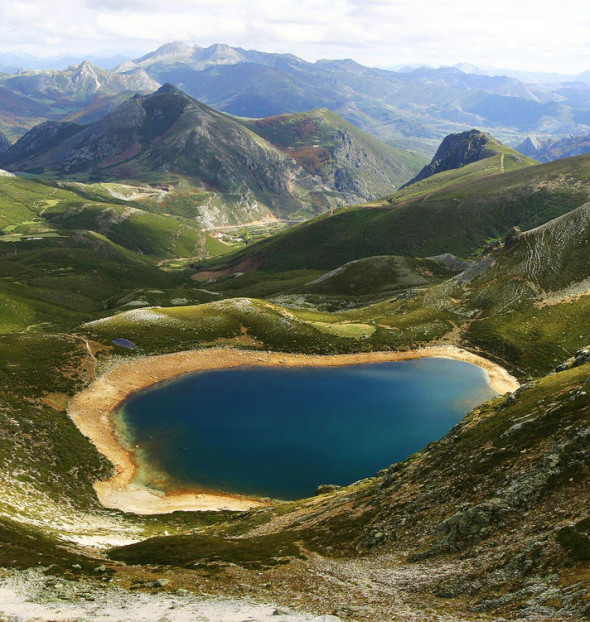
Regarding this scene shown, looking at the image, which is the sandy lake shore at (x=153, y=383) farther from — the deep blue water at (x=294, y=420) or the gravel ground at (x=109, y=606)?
the gravel ground at (x=109, y=606)

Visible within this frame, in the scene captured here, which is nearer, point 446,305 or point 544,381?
point 544,381

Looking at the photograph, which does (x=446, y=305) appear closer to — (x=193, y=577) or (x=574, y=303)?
(x=574, y=303)

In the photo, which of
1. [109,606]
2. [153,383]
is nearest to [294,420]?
[153,383]

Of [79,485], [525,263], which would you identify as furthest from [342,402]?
[525,263]

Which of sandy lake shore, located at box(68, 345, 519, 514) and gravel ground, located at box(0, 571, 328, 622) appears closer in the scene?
gravel ground, located at box(0, 571, 328, 622)

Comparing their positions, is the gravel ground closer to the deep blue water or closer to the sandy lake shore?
the sandy lake shore

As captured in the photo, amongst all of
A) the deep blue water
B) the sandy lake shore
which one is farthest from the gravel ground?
the deep blue water

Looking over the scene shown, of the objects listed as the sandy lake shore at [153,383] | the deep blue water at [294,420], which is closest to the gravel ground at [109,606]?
the sandy lake shore at [153,383]
